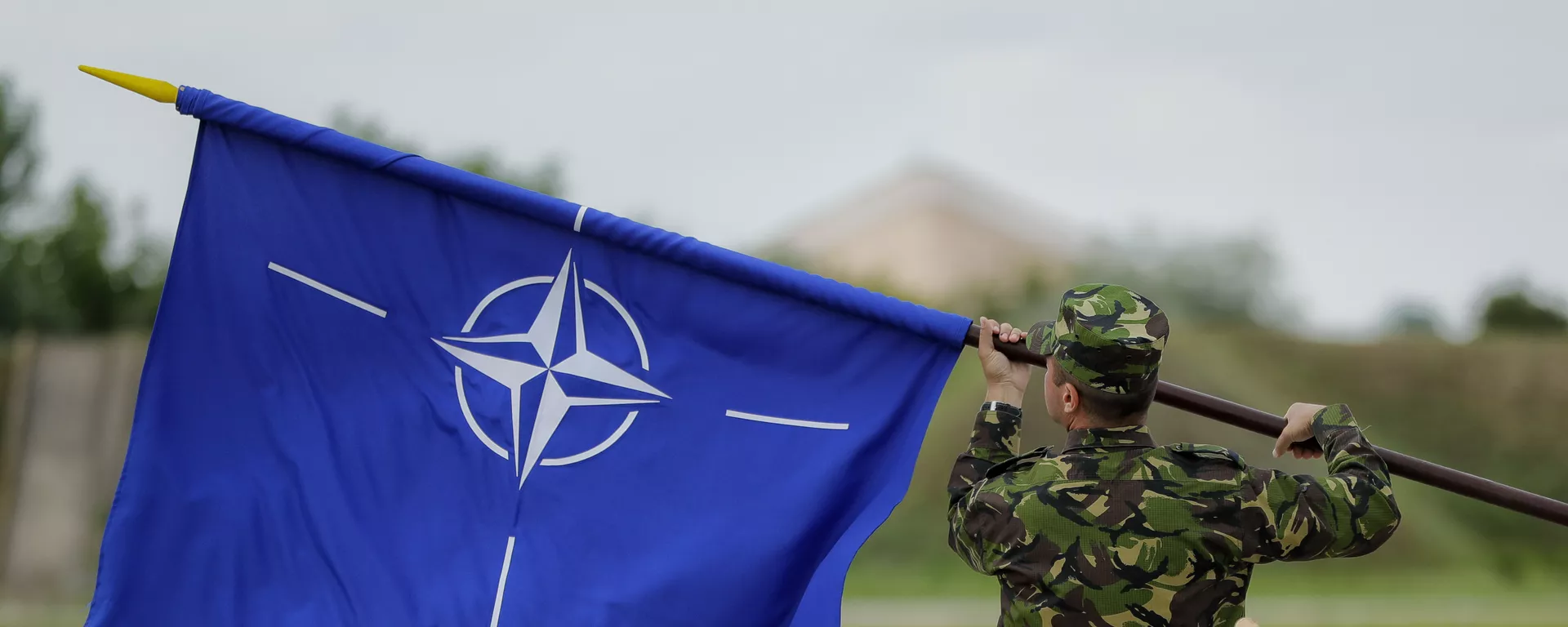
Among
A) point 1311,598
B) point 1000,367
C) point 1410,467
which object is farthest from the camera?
point 1311,598

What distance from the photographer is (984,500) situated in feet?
7.61

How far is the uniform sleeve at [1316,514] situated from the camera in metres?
2.15

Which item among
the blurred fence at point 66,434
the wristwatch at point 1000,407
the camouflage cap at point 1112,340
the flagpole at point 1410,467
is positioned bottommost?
the blurred fence at point 66,434

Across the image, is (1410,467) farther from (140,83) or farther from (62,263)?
(62,263)

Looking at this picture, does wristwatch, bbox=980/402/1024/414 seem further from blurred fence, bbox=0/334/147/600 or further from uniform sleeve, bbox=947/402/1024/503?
blurred fence, bbox=0/334/147/600

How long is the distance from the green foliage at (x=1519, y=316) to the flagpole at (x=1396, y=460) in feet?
70.5

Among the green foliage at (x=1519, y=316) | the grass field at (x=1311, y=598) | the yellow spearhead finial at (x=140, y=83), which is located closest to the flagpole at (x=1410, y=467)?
the yellow spearhead finial at (x=140, y=83)

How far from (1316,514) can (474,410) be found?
190 centimetres

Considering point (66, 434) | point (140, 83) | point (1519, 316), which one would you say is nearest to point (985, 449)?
point (140, 83)

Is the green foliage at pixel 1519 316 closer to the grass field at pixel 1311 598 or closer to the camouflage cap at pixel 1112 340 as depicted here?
the grass field at pixel 1311 598

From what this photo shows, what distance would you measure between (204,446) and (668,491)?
117 centimetres

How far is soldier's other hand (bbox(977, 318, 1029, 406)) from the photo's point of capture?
2570mm

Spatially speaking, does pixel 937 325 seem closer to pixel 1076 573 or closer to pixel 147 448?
pixel 1076 573

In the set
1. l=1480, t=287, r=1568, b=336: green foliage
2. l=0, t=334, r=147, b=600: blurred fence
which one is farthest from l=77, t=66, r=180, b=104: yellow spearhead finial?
l=1480, t=287, r=1568, b=336: green foliage
